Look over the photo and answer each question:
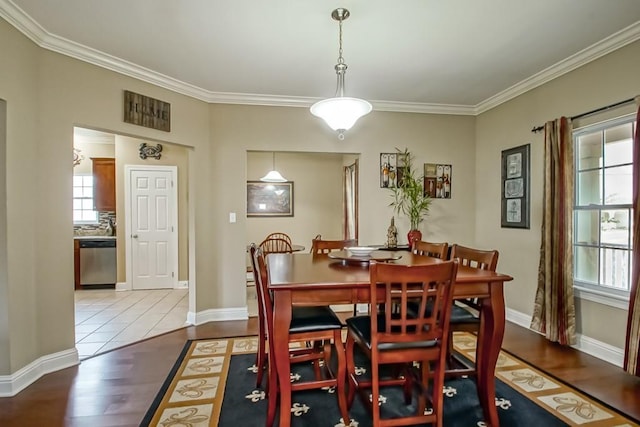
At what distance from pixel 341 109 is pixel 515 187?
2.57 meters

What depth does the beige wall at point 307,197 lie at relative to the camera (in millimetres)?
6738

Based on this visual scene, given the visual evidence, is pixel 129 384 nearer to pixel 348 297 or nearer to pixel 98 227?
pixel 348 297

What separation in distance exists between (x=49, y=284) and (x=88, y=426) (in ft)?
4.23

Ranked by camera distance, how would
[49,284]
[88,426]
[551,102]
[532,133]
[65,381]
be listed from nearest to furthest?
[88,426], [65,381], [49,284], [551,102], [532,133]

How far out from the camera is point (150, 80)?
3447 mm

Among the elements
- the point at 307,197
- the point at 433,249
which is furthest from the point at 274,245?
the point at 433,249

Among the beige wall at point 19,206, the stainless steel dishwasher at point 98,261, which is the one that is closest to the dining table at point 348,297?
the beige wall at point 19,206

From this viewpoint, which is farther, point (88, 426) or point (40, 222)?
point (40, 222)

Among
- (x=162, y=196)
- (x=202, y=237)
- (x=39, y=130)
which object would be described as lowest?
(x=202, y=237)

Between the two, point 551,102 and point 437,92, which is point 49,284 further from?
point 551,102

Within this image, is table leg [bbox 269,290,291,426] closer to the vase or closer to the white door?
the vase

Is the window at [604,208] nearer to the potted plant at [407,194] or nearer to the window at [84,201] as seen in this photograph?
the potted plant at [407,194]

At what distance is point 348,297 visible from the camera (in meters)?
1.87

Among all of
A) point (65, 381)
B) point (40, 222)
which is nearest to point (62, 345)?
point (65, 381)
